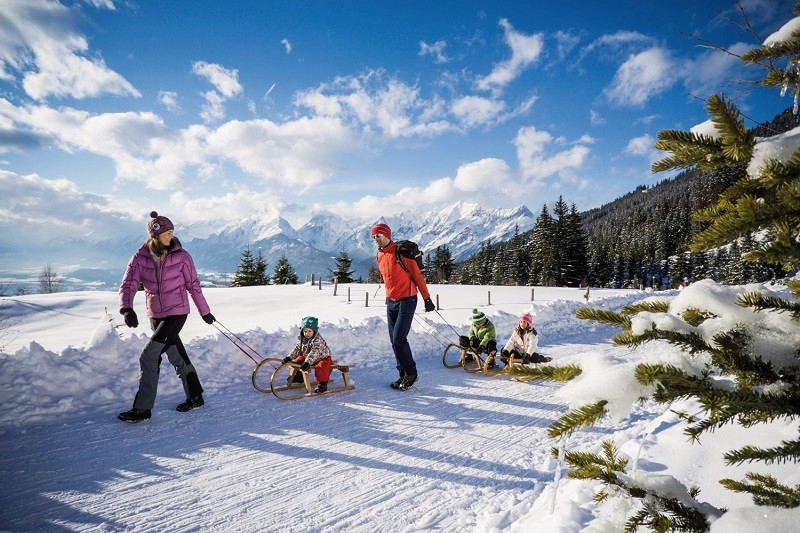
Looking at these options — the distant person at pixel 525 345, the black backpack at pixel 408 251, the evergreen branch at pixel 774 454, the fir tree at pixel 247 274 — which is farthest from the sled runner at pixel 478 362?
the fir tree at pixel 247 274

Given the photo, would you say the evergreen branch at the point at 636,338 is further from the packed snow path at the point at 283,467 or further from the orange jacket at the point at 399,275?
the orange jacket at the point at 399,275

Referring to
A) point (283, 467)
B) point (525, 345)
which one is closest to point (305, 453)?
point (283, 467)

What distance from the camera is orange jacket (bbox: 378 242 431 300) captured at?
21.3 feet

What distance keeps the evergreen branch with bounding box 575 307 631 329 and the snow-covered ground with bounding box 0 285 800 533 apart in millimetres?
131

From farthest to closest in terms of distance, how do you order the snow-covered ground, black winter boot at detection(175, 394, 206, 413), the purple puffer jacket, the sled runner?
the sled runner < black winter boot at detection(175, 394, 206, 413) < the purple puffer jacket < the snow-covered ground

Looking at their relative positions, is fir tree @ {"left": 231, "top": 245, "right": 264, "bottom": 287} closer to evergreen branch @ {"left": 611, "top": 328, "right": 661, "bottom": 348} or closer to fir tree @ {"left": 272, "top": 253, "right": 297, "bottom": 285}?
fir tree @ {"left": 272, "top": 253, "right": 297, "bottom": 285}

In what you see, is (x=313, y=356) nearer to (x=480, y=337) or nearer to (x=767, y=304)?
(x=480, y=337)

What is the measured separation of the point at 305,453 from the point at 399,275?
3.15 metres

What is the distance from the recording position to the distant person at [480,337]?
7.87m

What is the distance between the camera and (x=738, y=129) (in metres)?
1.23

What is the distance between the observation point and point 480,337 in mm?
8250

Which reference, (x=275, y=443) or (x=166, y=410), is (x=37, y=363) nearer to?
(x=166, y=410)

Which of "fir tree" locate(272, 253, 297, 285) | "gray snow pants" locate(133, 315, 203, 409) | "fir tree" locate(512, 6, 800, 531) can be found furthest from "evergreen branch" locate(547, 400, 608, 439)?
"fir tree" locate(272, 253, 297, 285)

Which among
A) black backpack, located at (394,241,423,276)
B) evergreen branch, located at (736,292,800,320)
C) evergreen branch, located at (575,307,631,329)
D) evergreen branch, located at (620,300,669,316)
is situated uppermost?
black backpack, located at (394,241,423,276)
